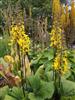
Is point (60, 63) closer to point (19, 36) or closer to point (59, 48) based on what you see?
point (59, 48)

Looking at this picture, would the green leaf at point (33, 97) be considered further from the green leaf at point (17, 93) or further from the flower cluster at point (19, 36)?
the flower cluster at point (19, 36)

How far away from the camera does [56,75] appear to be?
4613 millimetres

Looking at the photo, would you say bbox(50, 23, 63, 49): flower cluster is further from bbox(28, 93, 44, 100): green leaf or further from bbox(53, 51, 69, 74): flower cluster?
bbox(28, 93, 44, 100): green leaf

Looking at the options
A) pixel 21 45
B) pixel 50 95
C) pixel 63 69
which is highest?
pixel 21 45

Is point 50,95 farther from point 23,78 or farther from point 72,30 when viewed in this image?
point 72,30

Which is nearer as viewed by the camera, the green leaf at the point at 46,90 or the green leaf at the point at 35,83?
the green leaf at the point at 46,90

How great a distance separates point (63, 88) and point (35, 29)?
8.65ft

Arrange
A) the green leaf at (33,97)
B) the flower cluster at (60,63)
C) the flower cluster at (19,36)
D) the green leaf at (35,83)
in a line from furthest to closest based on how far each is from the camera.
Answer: the green leaf at (35,83)
the green leaf at (33,97)
the flower cluster at (60,63)
the flower cluster at (19,36)

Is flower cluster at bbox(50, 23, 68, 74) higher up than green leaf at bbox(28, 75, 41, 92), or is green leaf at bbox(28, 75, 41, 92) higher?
flower cluster at bbox(50, 23, 68, 74)

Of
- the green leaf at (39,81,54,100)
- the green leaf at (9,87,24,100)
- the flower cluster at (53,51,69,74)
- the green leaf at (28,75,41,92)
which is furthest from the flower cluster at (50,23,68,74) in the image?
the green leaf at (9,87,24,100)

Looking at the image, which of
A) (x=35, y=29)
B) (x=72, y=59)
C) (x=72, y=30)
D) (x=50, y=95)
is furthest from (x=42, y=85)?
(x=35, y=29)

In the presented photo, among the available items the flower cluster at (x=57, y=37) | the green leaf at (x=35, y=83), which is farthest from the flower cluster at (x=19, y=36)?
the green leaf at (x=35, y=83)

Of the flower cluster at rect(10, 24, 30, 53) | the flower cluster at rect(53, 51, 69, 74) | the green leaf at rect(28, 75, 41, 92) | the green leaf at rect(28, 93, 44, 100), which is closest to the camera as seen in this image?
the flower cluster at rect(10, 24, 30, 53)

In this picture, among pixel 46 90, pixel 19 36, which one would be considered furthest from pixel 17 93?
pixel 19 36
